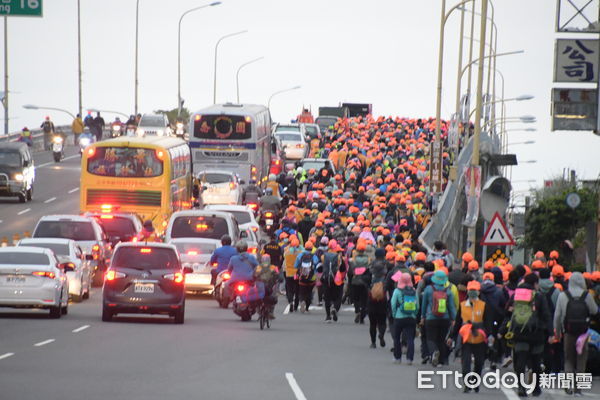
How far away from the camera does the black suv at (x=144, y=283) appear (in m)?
28.4

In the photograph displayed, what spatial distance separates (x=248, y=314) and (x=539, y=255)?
778cm

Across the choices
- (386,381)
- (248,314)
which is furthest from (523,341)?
(248,314)

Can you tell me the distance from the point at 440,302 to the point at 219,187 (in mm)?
34009

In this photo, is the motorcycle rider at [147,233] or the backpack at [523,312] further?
the motorcycle rider at [147,233]

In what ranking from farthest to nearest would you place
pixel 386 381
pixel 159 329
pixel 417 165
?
pixel 417 165, pixel 159 329, pixel 386 381

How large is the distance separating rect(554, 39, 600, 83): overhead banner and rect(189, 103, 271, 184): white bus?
94.7 ft

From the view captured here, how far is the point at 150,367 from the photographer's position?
20562mm

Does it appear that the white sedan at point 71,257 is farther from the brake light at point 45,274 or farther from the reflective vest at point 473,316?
the reflective vest at point 473,316

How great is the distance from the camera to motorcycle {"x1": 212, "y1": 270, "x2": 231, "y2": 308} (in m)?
33.0

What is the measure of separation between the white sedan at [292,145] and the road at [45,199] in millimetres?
10753

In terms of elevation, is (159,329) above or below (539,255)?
below

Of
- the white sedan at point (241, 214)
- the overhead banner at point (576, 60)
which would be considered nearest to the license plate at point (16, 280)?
the overhead banner at point (576, 60)

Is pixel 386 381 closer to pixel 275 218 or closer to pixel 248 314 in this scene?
pixel 248 314

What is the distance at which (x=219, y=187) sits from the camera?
183 feet
